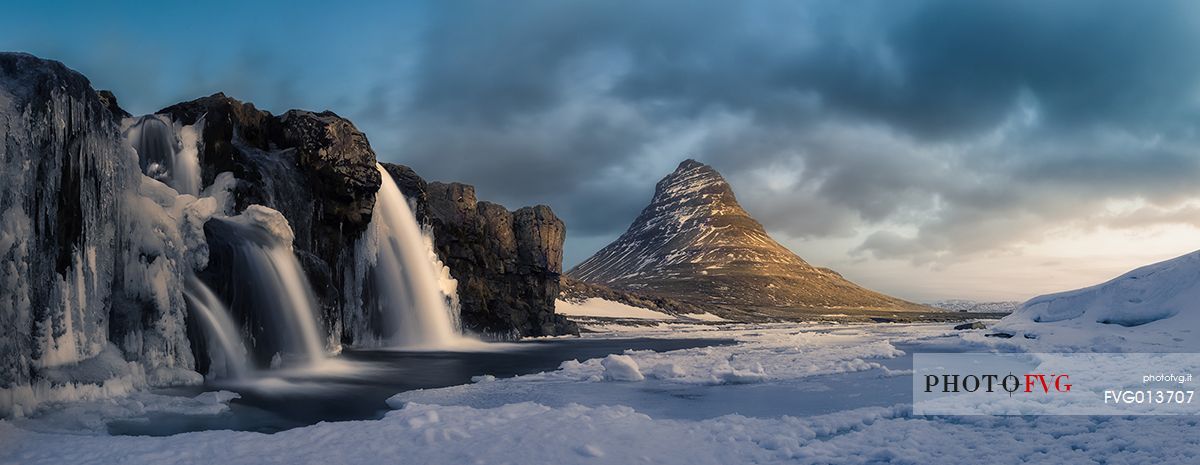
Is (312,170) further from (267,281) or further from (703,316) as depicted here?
(703,316)

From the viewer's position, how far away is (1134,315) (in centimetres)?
2494

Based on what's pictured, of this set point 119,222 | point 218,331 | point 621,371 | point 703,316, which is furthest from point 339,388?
point 703,316

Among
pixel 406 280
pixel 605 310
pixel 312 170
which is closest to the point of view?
pixel 312 170

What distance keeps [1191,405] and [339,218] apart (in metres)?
31.1

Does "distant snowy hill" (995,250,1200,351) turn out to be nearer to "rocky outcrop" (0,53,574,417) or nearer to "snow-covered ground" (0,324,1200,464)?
"snow-covered ground" (0,324,1200,464)

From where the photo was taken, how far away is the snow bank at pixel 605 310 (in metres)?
90.6

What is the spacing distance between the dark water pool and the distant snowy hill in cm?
1765

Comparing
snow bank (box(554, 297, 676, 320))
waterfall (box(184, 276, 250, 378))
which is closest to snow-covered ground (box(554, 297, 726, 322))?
snow bank (box(554, 297, 676, 320))

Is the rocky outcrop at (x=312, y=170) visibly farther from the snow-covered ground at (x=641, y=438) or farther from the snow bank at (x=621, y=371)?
the snow-covered ground at (x=641, y=438)

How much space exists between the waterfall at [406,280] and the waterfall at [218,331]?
14.7 metres

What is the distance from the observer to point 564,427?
9359mm

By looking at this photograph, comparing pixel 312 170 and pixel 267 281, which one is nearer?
pixel 267 281

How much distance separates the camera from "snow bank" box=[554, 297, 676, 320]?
90562 millimetres

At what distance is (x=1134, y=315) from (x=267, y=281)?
30891mm
